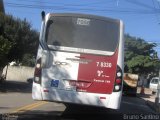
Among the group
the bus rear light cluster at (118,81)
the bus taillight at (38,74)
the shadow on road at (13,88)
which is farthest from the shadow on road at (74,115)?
the shadow on road at (13,88)

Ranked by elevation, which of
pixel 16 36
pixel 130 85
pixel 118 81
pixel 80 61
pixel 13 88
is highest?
pixel 16 36

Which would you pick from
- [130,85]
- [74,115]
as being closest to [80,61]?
[74,115]

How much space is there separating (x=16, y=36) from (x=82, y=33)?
21967mm

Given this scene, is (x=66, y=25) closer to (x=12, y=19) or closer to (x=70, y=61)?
(x=70, y=61)

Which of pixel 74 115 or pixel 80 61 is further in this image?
pixel 74 115

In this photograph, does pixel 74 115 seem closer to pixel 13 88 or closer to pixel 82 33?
pixel 82 33

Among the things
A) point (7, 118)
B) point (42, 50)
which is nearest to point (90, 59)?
point (42, 50)

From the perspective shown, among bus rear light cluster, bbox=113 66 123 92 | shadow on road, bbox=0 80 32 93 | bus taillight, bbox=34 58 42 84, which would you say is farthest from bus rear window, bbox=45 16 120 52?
shadow on road, bbox=0 80 32 93

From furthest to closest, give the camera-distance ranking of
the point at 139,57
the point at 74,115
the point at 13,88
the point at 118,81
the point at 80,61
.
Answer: the point at 139,57 → the point at 13,88 → the point at 74,115 → the point at 80,61 → the point at 118,81

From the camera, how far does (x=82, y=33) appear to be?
12695mm

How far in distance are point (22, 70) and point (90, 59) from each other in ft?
163

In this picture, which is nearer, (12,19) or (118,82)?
(118,82)

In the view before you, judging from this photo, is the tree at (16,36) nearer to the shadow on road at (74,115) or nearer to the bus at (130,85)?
the bus at (130,85)

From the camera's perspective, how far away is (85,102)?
12227 millimetres
